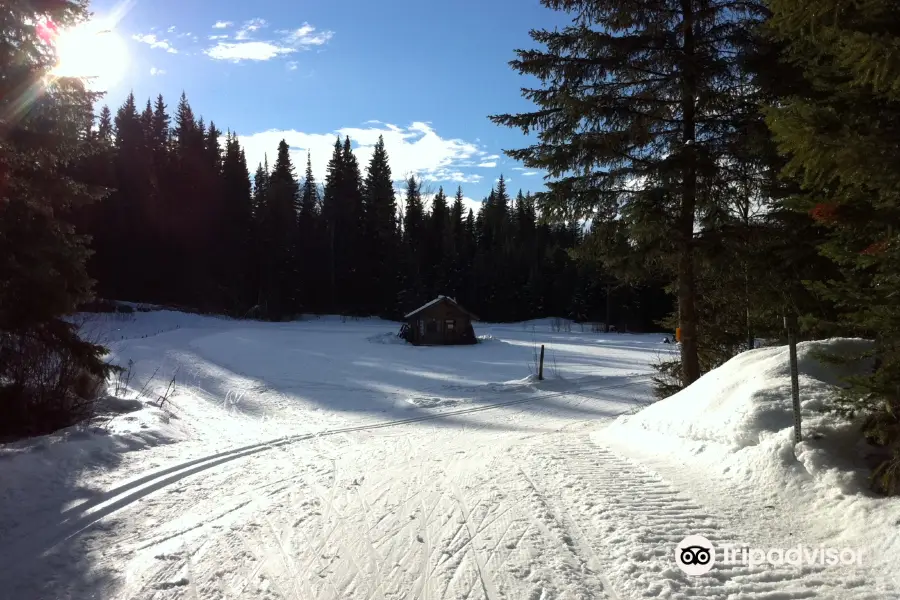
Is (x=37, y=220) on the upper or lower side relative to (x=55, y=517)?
upper

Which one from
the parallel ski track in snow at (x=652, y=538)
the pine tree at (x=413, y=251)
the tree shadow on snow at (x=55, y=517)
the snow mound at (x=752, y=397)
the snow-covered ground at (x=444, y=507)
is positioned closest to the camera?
the parallel ski track in snow at (x=652, y=538)

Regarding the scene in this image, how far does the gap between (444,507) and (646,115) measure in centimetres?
791

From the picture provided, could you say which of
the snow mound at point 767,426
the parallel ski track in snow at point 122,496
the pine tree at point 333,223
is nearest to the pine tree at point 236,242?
the pine tree at point 333,223

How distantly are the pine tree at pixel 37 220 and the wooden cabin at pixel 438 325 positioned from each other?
94.1 feet

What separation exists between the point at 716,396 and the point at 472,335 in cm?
3137

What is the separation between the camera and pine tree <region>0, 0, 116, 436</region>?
6277mm

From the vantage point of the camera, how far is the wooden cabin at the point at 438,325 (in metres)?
36.8

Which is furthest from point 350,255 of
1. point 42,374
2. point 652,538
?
point 652,538

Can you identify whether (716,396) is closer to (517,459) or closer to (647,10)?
(517,459)

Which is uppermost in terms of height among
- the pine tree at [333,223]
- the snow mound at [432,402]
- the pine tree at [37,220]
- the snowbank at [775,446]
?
the pine tree at [333,223]

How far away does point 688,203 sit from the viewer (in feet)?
31.4

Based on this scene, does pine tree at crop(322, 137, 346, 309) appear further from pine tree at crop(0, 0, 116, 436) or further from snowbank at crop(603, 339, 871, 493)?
snowbank at crop(603, 339, 871, 493)

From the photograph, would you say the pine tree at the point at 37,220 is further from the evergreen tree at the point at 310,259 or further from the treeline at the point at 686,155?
the evergreen tree at the point at 310,259

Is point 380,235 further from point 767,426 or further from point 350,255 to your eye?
point 767,426
